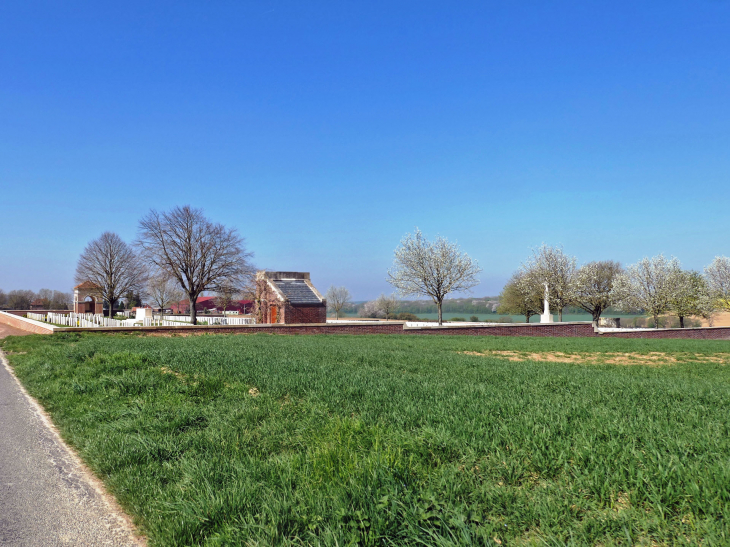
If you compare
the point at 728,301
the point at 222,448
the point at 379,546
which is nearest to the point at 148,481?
the point at 222,448

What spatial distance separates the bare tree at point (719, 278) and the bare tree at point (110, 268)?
206ft

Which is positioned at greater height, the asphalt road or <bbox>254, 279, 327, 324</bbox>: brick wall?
<bbox>254, 279, 327, 324</bbox>: brick wall

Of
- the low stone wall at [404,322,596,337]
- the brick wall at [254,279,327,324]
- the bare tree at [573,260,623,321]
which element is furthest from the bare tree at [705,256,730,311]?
the brick wall at [254,279,327,324]

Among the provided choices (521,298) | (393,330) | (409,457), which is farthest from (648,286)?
(409,457)

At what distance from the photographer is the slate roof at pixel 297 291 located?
104 feet

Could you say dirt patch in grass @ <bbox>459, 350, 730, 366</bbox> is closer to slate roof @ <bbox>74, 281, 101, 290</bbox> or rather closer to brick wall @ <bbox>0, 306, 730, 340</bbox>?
brick wall @ <bbox>0, 306, 730, 340</bbox>

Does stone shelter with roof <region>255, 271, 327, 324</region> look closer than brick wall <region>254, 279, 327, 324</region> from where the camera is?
No

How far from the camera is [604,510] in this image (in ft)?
9.33

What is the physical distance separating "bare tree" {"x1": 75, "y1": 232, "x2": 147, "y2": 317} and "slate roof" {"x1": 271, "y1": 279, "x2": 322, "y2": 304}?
30567 millimetres

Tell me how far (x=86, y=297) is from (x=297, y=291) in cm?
3969

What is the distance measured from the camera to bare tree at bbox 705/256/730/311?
43.9 m

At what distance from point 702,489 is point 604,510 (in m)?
0.67

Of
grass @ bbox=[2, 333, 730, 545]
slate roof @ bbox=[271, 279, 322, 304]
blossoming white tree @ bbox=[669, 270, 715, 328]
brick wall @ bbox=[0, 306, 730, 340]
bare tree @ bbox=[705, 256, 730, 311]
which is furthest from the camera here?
bare tree @ bbox=[705, 256, 730, 311]


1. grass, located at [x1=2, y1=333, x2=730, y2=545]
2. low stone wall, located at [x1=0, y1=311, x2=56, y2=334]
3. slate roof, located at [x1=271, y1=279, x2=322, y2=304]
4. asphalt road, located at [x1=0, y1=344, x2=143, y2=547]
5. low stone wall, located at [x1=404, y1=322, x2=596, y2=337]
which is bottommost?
→ low stone wall, located at [x1=404, y1=322, x2=596, y2=337]
